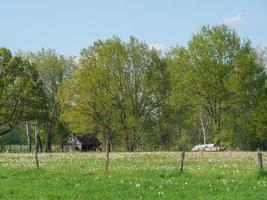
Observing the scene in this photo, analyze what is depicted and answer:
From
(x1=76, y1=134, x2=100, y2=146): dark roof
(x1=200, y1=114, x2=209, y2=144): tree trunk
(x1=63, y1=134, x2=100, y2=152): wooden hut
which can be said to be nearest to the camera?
(x1=200, y1=114, x2=209, y2=144): tree trunk

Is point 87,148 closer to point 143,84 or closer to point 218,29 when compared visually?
point 143,84

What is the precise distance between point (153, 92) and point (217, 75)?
9757 mm

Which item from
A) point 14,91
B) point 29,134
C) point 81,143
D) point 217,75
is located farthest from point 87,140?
point 217,75

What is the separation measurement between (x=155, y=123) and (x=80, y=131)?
35.0ft

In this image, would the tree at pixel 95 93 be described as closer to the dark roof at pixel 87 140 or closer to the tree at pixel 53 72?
the tree at pixel 53 72

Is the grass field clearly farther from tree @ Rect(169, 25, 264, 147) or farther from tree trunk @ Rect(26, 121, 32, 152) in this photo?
tree trunk @ Rect(26, 121, 32, 152)

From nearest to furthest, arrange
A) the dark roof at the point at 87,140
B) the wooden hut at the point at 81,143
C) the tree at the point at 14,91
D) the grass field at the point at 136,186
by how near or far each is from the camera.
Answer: the grass field at the point at 136,186 < the tree at the point at 14,91 < the wooden hut at the point at 81,143 < the dark roof at the point at 87,140

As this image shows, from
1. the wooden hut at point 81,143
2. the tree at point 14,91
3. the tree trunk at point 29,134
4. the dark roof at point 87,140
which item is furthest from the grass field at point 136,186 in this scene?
the dark roof at point 87,140

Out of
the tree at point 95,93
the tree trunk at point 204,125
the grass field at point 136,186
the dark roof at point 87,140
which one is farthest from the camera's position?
the dark roof at point 87,140

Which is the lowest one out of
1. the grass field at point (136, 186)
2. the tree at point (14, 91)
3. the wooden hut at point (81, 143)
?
the grass field at point (136, 186)

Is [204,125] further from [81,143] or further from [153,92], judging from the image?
[81,143]

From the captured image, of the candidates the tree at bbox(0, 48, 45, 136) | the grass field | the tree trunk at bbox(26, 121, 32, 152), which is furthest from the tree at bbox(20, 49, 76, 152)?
the grass field

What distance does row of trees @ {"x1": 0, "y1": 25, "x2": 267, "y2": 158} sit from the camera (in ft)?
234

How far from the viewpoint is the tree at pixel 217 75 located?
72312mm
